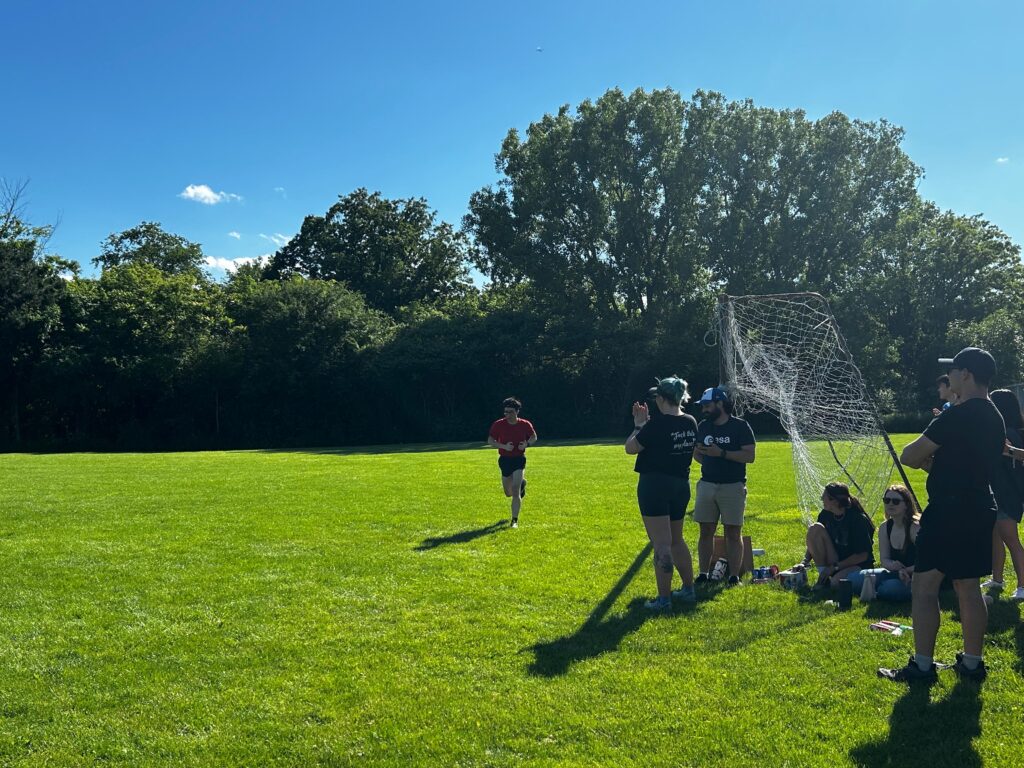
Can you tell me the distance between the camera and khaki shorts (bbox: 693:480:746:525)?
21.8 ft

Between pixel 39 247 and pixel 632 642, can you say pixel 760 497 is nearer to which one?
pixel 632 642

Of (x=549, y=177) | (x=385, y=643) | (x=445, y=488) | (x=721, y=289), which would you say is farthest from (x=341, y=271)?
(x=385, y=643)

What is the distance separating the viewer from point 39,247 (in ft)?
129

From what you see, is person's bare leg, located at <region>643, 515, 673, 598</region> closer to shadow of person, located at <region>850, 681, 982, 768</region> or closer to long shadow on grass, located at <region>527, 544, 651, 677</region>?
long shadow on grass, located at <region>527, 544, 651, 677</region>

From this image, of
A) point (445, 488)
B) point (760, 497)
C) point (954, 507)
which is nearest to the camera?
point (954, 507)

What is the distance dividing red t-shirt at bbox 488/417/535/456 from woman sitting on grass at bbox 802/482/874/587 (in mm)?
4394

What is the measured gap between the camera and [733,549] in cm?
679

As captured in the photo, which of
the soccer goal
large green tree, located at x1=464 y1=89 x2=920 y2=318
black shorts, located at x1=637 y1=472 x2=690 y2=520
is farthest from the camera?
large green tree, located at x1=464 y1=89 x2=920 y2=318

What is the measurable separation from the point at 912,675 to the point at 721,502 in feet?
8.13

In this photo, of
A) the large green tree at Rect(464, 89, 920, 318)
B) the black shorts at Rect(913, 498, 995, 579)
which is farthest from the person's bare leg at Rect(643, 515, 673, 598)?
the large green tree at Rect(464, 89, 920, 318)

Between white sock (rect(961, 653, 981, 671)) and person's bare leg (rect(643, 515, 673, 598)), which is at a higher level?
person's bare leg (rect(643, 515, 673, 598))

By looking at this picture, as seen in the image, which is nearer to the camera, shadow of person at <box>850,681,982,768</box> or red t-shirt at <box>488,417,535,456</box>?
shadow of person at <box>850,681,982,768</box>

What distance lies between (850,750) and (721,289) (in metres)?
41.4

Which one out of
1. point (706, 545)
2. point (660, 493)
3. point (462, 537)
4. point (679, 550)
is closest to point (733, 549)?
point (706, 545)
